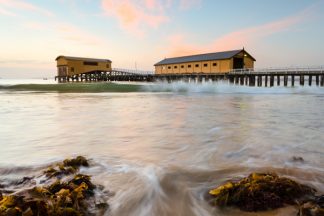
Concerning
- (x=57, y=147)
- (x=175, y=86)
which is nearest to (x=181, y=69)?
(x=175, y=86)

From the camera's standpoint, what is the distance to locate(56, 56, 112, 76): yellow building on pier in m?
56.9

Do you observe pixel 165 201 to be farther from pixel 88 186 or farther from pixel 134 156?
pixel 134 156

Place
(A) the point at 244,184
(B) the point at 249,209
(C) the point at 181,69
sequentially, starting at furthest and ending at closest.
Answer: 1. (C) the point at 181,69
2. (A) the point at 244,184
3. (B) the point at 249,209

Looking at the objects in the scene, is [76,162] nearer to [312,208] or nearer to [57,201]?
[57,201]

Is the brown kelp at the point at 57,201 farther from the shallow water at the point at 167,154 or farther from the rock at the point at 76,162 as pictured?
the rock at the point at 76,162

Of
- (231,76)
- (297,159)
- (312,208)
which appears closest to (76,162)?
(312,208)

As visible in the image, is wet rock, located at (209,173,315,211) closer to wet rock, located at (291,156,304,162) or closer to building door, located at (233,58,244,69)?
wet rock, located at (291,156,304,162)

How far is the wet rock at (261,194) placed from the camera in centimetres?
331

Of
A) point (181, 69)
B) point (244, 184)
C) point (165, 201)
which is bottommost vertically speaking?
point (165, 201)

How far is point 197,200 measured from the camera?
11.9ft

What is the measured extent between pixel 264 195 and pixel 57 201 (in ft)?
8.42

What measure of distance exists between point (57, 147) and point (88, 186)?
3.24m

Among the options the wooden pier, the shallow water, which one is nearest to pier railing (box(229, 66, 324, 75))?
the wooden pier

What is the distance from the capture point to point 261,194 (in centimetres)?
342
